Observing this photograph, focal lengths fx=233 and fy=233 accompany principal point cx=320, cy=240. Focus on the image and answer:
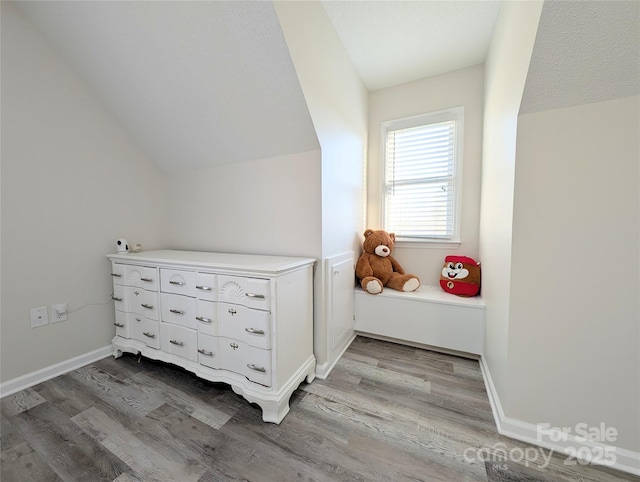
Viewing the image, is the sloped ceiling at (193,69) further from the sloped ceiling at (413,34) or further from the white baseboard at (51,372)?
the white baseboard at (51,372)

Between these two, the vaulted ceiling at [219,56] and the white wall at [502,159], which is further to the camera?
the vaulted ceiling at [219,56]

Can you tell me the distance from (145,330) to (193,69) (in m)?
1.75

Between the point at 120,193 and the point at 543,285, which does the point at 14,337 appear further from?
the point at 543,285

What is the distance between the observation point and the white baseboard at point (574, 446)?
967mm

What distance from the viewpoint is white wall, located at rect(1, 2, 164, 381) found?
1410mm

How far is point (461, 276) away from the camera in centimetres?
198

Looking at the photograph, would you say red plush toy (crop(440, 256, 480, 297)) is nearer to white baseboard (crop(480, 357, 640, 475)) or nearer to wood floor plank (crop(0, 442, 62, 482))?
white baseboard (crop(480, 357, 640, 475))

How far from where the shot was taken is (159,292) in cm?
156

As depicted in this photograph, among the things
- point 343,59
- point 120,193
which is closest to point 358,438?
point 120,193

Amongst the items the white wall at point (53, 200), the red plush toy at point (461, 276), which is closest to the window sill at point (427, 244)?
the red plush toy at point (461, 276)

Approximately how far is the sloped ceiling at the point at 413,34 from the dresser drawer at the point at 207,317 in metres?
2.05

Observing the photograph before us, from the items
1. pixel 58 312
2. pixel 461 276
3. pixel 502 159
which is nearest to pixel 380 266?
pixel 461 276

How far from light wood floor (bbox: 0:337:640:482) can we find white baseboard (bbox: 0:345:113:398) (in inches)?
2.2

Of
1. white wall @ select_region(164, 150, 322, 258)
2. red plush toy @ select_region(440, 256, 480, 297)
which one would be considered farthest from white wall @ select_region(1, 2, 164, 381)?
red plush toy @ select_region(440, 256, 480, 297)
